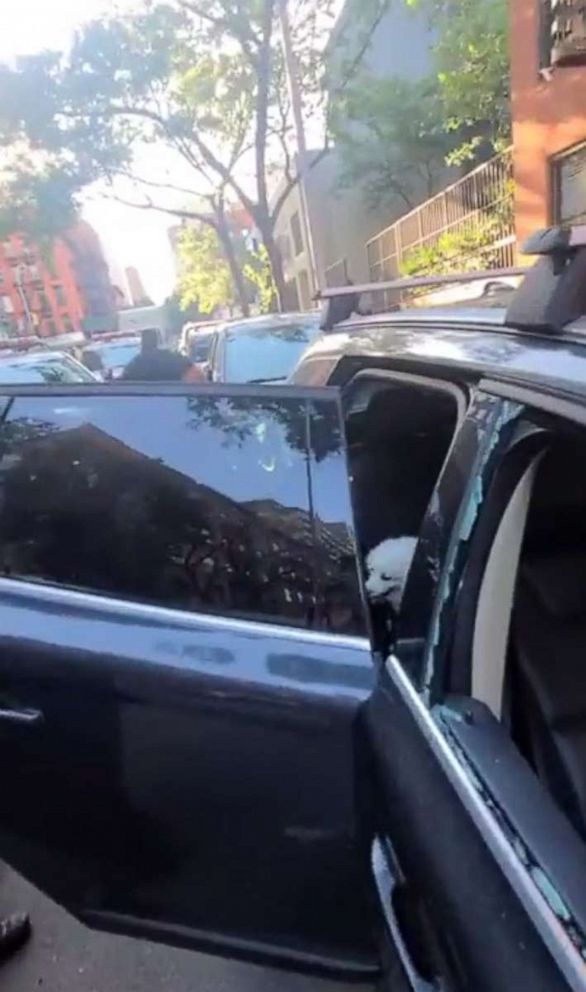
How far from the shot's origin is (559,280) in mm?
1291

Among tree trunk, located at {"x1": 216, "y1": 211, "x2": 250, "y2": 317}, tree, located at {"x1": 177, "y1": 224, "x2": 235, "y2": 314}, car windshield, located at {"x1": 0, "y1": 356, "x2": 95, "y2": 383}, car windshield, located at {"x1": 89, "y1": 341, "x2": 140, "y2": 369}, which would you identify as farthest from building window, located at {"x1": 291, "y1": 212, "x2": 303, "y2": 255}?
car windshield, located at {"x1": 0, "y1": 356, "x2": 95, "y2": 383}

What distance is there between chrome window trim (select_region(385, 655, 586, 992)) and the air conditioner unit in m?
5.03

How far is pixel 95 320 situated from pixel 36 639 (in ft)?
219

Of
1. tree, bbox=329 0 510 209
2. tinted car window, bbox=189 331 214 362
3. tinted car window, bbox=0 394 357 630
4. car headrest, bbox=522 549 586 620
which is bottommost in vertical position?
tinted car window, bbox=189 331 214 362

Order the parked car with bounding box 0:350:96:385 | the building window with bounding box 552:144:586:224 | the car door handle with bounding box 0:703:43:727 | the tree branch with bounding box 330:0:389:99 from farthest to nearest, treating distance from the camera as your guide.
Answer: the tree branch with bounding box 330:0:389:99, the building window with bounding box 552:144:586:224, the parked car with bounding box 0:350:96:385, the car door handle with bounding box 0:703:43:727

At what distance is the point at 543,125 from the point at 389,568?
32.7 ft

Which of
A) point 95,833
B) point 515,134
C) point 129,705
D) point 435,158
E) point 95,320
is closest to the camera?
point 129,705

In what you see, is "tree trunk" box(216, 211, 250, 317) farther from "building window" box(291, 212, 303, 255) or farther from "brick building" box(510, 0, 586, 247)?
"brick building" box(510, 0, 586, 247)

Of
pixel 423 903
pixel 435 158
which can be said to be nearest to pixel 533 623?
pixel 423 903

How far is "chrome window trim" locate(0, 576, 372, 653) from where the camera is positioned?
1.50 meters

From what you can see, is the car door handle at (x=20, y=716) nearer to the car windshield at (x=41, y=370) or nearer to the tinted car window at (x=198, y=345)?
the car windshield at (x=41, y=370)

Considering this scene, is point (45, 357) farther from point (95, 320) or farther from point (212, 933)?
point (95, 320)

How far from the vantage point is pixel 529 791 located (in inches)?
47.2

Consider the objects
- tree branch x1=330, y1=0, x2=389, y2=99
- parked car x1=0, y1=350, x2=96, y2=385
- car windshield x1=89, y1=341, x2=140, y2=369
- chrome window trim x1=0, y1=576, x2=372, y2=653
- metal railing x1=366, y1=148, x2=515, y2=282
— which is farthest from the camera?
car windshield x1=89, y1=341, x2=140, y2=369
